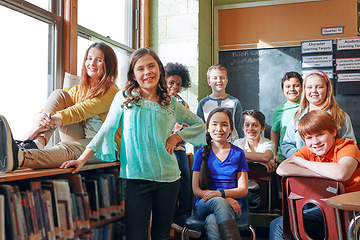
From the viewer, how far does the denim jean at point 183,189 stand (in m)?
2.83

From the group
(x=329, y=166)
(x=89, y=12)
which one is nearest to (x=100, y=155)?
(x=329, y=166)

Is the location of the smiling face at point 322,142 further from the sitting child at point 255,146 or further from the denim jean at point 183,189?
the denim jean at point 183,189

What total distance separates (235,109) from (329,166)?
1.55 meters

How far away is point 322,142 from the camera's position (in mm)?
1982

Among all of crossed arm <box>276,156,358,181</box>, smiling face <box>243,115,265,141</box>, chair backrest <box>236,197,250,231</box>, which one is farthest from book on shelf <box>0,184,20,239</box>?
smiling face <box>243,115,265,141</box>

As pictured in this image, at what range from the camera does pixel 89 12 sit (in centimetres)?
300

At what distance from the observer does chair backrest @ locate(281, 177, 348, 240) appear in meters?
1.64

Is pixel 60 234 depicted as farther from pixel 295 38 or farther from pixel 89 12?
pixel 295 38

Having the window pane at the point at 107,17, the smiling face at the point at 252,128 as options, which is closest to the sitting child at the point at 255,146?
the smiling face at the point at 252,128

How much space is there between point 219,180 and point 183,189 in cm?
59

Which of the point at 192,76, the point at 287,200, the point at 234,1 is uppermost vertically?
the point at 234,1

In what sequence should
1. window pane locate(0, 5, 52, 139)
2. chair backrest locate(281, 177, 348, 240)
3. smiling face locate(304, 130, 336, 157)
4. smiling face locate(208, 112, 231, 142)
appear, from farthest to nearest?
smiling face locate(208, 112, 231, 142)
window pane locate(0, 5, 52, 139)
smiling face locate(304, 130, 336, 157)
chair backrest locate(281, 177, 348, 240)

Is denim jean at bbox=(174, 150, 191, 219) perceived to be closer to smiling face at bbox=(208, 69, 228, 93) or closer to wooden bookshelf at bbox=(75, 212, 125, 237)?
wooden bookshelf at bbox=(75, 212, 125, 237)

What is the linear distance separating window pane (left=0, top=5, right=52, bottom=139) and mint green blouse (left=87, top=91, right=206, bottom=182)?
0.70 meters
